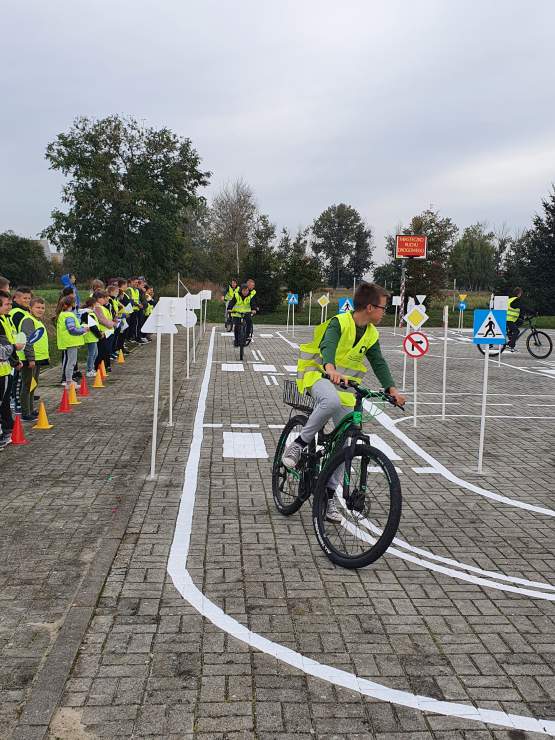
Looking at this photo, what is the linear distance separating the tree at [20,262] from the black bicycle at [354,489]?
7389 centimetres

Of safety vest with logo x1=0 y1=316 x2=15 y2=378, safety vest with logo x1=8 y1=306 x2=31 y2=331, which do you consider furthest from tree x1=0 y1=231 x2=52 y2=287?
safety vest with logo x1=0 y1=316 x2=15 y2=378

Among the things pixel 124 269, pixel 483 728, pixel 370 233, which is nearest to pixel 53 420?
pixel 483 728

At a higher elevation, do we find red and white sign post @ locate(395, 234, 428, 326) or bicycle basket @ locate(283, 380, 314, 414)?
red and white sign post @ locate(395, 234, 428, 326)

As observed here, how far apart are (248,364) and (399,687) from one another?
1554 centimetres

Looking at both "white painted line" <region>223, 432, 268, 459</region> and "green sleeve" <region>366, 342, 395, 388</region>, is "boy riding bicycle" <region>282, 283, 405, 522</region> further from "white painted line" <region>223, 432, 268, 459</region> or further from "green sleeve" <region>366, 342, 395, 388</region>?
"white painted line" <region>223, 432, 268, 459</region>

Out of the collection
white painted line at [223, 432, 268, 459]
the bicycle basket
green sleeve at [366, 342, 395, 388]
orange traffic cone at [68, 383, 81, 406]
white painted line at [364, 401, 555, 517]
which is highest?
green sleeve at [366, 342, 395, 388]

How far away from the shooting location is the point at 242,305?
64.4 feet

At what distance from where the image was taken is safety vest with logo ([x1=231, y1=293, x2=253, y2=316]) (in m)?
19.6

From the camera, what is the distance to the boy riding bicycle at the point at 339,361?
17.1 ft

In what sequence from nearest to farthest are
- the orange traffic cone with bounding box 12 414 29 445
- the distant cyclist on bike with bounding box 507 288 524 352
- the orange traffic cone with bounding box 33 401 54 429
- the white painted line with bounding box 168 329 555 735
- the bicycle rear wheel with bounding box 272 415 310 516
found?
1. the white painted line with bounding box 168 329 555 735
2. the bicycle rear wheel with bounding box 272 415 310 516
3. the orange traffic cone with bounding box 12 414 29 445
4. the orange traffic cone with bounding box 33 401 54 429
5. the distant cyclist on bike with bounding box 507 288 524 352

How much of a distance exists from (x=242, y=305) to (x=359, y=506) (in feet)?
49.1

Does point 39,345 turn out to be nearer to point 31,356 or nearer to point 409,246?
point 31,356

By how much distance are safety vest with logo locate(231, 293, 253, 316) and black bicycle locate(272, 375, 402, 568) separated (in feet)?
45.7

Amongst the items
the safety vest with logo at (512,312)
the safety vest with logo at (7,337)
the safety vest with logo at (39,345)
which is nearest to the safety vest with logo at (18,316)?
the safety vest with logo at (39,345)
